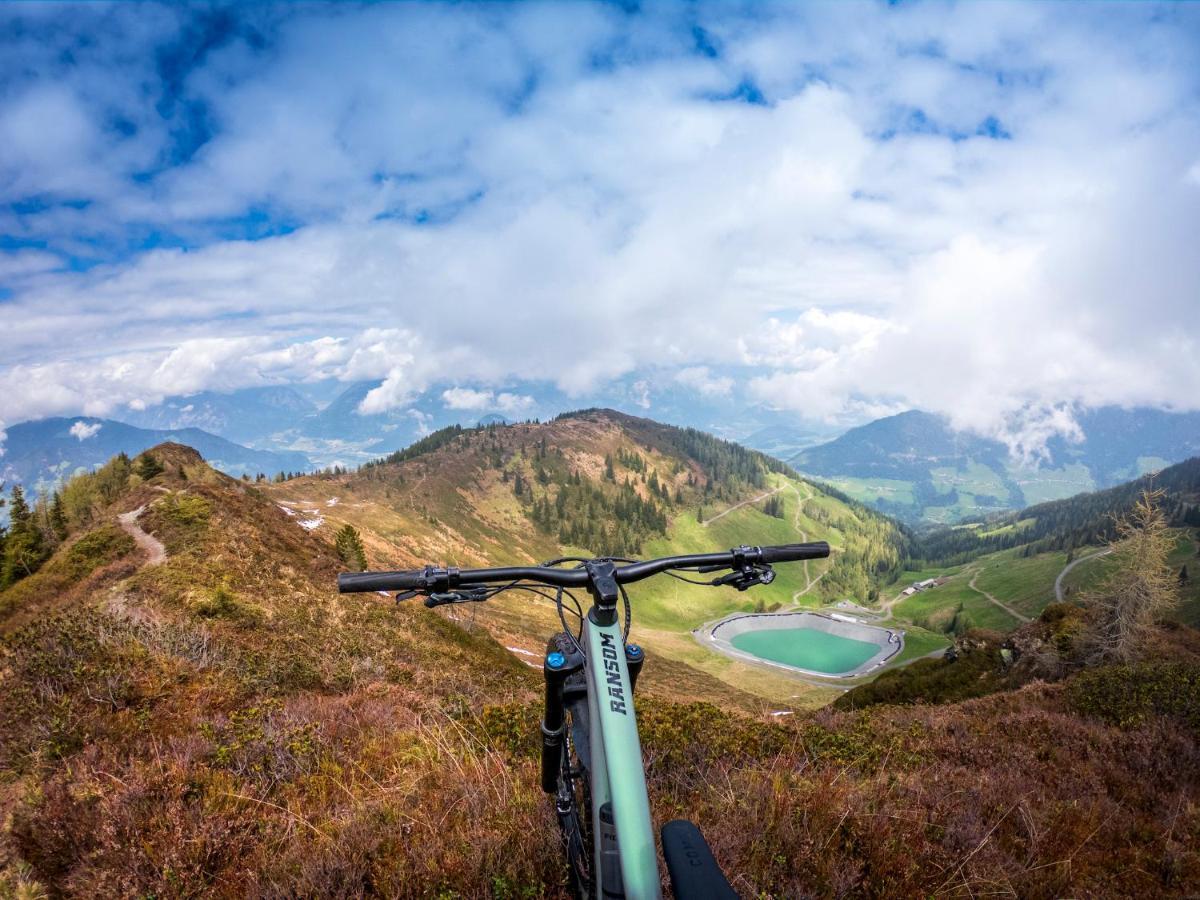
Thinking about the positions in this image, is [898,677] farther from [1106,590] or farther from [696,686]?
[696,686]

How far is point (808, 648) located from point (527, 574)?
16385cm

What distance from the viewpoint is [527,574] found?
375 centimetres

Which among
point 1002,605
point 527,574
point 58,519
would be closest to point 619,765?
point 527,574

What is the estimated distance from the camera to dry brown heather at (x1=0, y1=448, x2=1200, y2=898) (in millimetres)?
4434

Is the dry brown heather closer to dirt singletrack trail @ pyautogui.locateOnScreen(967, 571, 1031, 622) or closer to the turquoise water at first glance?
the turquoise water

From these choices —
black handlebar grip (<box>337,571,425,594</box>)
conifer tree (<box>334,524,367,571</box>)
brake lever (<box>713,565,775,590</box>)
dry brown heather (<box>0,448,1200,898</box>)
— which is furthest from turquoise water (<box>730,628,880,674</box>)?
black handlebar grip (<box>337,571,425,594</box>)

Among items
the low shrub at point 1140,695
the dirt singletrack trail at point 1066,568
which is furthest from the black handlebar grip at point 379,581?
the dirt singletrack trail at point 1066,568

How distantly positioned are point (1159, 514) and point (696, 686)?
54.1 metres

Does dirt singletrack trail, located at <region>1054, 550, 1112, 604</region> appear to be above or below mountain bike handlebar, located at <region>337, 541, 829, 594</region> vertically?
below

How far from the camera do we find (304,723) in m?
7.46

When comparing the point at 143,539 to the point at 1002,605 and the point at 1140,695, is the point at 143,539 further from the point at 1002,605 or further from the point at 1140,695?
the point at 1002,605

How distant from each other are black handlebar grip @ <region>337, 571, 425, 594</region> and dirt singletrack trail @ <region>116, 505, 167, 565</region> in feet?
98.1

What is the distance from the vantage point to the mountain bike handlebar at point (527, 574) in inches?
139

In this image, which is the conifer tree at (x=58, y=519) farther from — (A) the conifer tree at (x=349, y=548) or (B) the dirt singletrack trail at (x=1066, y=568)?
(B) the dirt singletrack trail at (x=1066, y=568)
